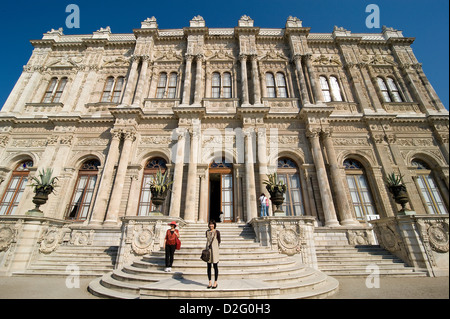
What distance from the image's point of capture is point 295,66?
47.1 feet

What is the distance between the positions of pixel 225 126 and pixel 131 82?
724 cm

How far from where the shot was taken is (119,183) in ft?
35.3

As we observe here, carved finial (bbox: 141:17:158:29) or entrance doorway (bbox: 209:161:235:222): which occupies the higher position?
carved finial (bbox: 141:17:158:29)

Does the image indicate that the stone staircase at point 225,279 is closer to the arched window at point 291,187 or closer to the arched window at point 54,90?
the arched window at point 291,187

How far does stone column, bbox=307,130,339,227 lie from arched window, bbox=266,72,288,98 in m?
3.84

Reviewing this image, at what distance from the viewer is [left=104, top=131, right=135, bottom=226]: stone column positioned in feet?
33.1

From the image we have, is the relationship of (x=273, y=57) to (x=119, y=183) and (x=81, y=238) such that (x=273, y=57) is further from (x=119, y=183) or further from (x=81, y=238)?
(x=81, y=238)

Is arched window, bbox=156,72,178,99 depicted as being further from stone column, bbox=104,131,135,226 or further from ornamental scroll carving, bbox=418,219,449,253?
ornamental scroll carving, bbox=418,219,449,253

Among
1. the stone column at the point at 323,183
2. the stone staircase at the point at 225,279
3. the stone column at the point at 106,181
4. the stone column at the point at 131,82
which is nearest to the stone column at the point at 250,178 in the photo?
the stone staircase at the point at 225,279

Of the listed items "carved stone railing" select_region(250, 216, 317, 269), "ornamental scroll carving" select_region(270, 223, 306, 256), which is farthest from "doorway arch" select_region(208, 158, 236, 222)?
"ornamental scroll carving" select_region(270, 223, 306, 256)

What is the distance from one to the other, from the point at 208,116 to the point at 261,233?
7.63 meters

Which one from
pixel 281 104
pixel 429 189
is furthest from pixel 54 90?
pixel 429 189

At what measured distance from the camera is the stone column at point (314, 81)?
41.9ft

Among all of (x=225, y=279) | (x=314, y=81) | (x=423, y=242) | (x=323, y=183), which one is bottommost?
(x=225, y=279)
